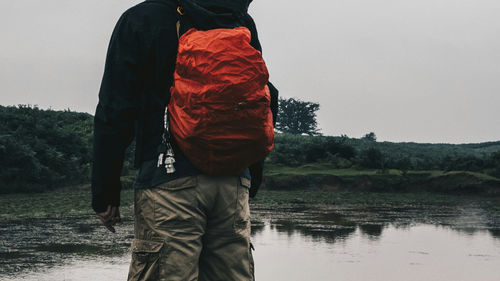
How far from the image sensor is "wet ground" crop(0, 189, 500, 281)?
5.53m

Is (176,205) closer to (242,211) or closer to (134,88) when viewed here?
(242,211)

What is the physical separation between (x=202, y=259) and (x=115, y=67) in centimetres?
82

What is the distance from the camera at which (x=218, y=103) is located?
2385 mm

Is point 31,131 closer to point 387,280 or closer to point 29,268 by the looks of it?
point 29,268

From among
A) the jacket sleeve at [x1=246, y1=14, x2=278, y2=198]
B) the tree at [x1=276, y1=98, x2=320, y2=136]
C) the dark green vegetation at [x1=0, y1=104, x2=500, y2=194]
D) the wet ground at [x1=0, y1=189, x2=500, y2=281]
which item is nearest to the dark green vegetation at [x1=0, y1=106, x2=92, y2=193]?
the dark green vegetation at [x1=0, y1=104, x2=500, y2=194]

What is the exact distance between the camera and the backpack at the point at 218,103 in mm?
2395

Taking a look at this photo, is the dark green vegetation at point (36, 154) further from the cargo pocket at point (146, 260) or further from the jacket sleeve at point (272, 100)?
the cargo pocket at point (146, 260)

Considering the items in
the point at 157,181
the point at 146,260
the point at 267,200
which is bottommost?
the point at 267,200

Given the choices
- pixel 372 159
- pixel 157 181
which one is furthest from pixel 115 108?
pixel 372 159

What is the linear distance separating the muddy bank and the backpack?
12.8 metres

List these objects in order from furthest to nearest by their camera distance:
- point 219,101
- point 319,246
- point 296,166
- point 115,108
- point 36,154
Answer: point 296,166, point 36,154, point 319,246, point 115,108, point 219,101

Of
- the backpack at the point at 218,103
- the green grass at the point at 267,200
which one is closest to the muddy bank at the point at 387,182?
the green grass at the point at 267,200

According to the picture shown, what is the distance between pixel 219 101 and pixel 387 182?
13.1m

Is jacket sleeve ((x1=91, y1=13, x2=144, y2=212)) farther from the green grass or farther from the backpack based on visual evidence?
the green grass
